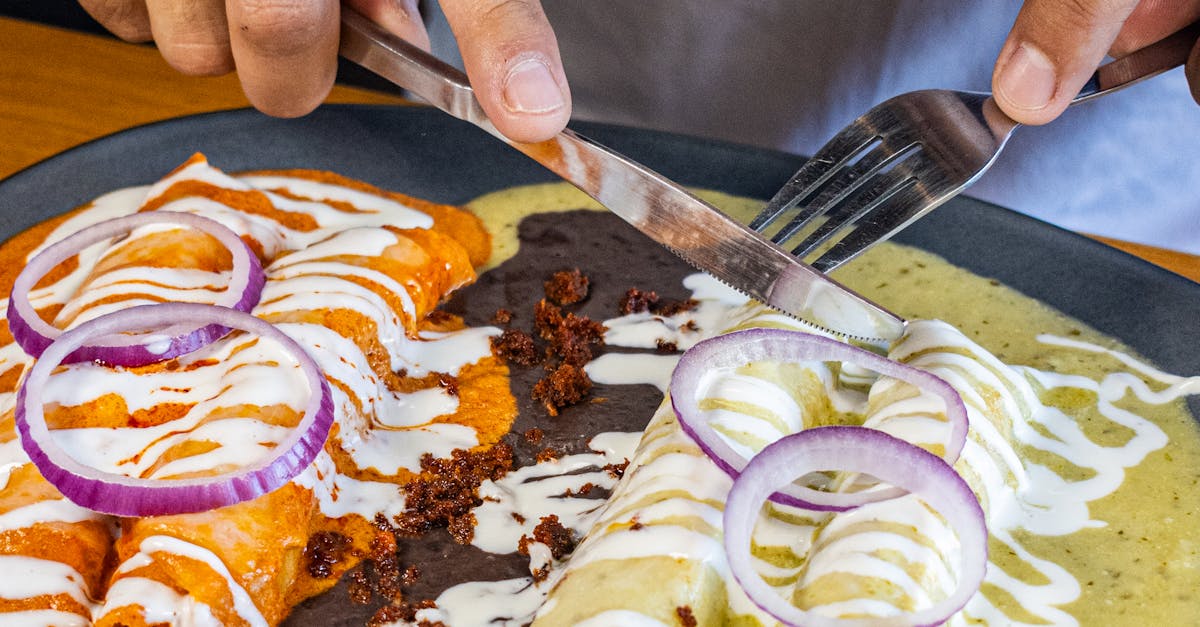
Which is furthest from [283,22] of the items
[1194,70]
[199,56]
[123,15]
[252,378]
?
[1194,70]

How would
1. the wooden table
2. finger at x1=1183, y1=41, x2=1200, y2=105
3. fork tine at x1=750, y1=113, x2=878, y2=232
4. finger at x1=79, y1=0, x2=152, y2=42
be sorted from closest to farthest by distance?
finger at x1=1183, y1=41, x2=1200, y2=105 → fork tine at x1=750, y1=113, x2=878, y2=232 → finger at x1=79, y1=0, x2=152, y2=42 → the wooden table

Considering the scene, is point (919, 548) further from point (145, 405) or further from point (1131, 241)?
point (1131, 241)

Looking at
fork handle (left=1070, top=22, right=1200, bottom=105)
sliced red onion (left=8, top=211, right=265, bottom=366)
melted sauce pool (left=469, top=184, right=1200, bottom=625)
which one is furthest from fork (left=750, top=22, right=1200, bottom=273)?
sliced red onion (left=8, top=211, right=265, bottom=366)

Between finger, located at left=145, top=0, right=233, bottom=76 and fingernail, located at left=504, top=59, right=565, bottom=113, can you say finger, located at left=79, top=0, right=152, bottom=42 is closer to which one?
finger, located at left=145, top=0, right=233, bottom=76

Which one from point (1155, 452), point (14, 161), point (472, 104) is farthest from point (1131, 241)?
point (14, 161)

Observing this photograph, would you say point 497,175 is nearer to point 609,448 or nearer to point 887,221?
point 609,448

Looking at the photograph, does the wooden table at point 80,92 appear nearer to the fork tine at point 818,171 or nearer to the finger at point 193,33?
the finger at point 193,33

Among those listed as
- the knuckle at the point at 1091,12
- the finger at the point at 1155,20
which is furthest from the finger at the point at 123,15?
the finger at the point at 1155,20
